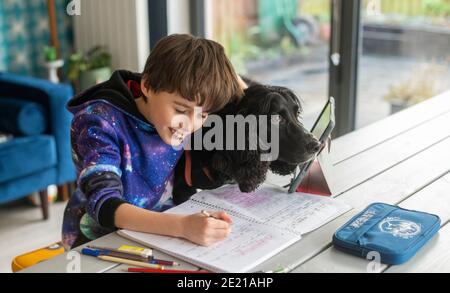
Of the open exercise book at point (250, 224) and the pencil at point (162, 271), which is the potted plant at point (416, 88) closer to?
the open exercise book at point (250, 224)

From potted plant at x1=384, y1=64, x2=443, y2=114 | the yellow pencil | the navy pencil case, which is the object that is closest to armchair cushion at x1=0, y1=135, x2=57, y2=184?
potted plant at x1=384, y1=64, x2=443, y2=114

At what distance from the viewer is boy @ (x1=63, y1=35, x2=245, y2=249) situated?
1.20m

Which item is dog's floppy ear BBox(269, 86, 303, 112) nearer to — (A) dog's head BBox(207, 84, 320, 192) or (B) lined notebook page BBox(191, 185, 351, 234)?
(A) dog's head BBox(207, 84, 320, 192)

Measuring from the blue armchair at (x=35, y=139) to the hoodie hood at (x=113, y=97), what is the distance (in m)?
1.50

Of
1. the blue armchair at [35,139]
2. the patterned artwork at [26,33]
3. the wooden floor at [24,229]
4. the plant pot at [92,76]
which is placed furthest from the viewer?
the patterned artwork at [26,33]

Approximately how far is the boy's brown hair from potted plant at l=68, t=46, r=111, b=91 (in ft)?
7.00

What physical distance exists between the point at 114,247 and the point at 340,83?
205 centimetres

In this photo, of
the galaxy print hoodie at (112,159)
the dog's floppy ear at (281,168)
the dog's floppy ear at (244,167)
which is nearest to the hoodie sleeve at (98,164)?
the galaxy print hoodie at (112,159)

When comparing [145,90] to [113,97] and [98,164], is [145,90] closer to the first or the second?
[113,97]

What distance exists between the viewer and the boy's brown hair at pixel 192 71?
1.26m

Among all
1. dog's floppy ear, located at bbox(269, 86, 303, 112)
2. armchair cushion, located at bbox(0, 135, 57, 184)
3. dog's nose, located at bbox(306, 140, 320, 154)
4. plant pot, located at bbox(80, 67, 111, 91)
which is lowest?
armchair cushion, located at bbox(0, 135, 57, 184)
